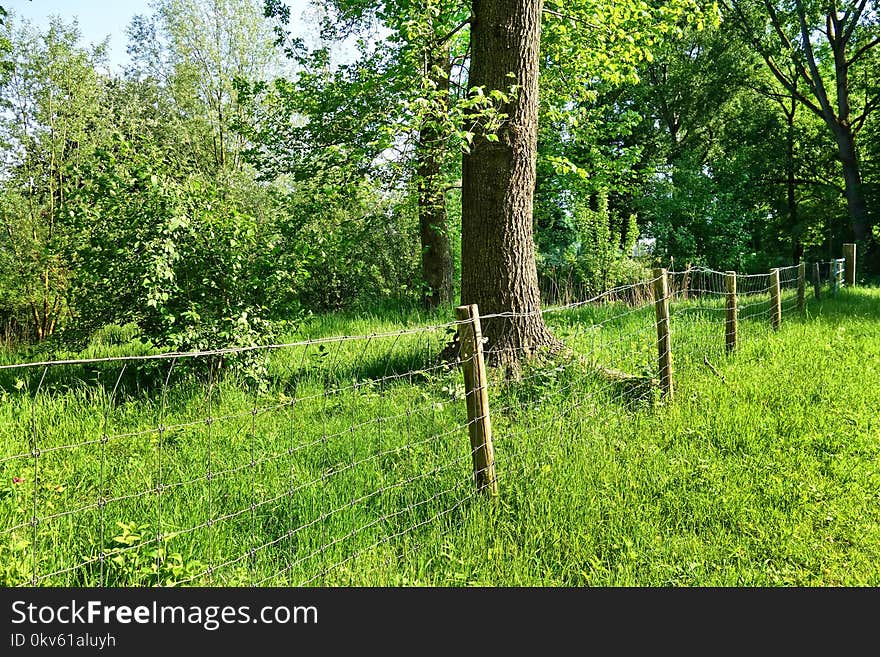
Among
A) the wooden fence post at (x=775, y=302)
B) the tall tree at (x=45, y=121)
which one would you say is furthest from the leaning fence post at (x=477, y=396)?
the tall tree at (x=45, y=121)

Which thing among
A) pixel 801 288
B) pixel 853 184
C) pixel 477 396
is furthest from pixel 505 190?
pixel 853 184

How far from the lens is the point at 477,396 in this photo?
4.12 metres

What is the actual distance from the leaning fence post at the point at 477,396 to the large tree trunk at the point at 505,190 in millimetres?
2808

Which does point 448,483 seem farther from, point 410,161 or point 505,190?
point 410,161

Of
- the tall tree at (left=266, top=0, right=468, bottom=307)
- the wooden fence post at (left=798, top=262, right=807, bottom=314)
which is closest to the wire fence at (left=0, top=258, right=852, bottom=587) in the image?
the tall tree at (left=266, top=0, right=468, bottom=307)

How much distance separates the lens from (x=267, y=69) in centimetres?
2228

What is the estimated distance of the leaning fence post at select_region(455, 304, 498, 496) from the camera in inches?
162

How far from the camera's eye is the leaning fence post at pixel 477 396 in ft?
13.5

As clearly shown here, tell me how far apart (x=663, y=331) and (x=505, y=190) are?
2.28m

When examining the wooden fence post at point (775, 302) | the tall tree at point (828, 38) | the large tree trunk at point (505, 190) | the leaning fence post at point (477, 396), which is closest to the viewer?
the leaning fence post at point (477, 396)

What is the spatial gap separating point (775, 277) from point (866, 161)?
69.2ft

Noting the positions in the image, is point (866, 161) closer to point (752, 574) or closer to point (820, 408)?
point (820, 408)

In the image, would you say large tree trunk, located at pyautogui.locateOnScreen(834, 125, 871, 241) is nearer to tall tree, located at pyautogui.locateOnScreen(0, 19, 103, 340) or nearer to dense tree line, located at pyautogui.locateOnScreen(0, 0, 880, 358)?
dense tree line, located at pyautogui.locateOnScreen(0, 0, 880, 358)

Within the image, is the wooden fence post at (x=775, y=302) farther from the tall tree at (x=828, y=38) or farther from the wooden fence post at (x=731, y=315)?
the tall tree at (x=828, y=38)
